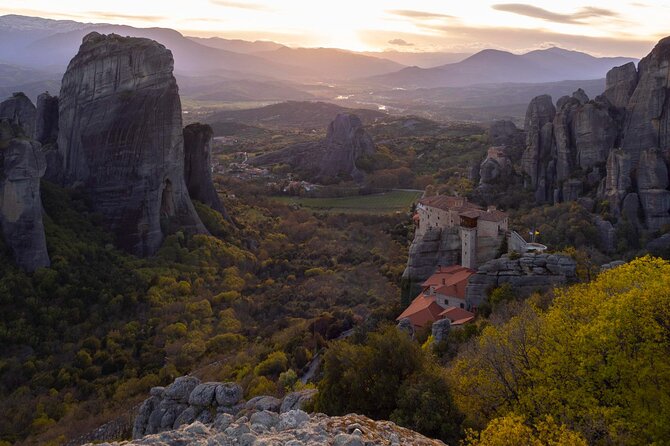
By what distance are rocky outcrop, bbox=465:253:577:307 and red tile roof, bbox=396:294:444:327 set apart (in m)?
2.03

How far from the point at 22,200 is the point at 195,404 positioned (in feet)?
69.9

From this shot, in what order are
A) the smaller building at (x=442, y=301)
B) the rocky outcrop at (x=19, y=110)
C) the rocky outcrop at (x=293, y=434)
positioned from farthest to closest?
the rocky outcrop at (x=19, y=110)
the smaller building at (x=442, y=301)
the rocky outcrop at (x=293, y=434)

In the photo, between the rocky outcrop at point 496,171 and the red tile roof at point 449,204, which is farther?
the rocky outcrop at point 496,171

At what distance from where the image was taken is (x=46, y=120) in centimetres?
5531

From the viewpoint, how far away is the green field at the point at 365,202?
77750mm

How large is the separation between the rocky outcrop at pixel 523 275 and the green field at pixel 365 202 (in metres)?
40.4

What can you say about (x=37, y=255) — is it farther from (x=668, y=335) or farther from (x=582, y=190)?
(x=582, y=190)

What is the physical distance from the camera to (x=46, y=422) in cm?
2861

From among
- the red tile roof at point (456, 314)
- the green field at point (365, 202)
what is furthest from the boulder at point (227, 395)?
the green field at point (365, 202)

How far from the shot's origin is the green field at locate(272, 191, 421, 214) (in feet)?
255

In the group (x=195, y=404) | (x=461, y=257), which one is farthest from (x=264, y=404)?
(x=461, y=257)

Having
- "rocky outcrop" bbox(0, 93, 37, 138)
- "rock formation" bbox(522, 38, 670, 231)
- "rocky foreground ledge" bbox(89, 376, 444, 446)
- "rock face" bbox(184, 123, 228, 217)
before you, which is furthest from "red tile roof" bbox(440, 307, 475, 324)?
"rocky outcrop" bbox(0, 93, 37, 138)

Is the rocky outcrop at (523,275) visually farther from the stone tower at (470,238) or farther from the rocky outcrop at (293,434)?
the rocky outcrop at (293,434)

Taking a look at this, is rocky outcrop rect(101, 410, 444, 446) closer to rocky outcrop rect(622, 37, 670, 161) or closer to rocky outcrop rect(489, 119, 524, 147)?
rocky outcrop rect(622, 37, 670, 161)
